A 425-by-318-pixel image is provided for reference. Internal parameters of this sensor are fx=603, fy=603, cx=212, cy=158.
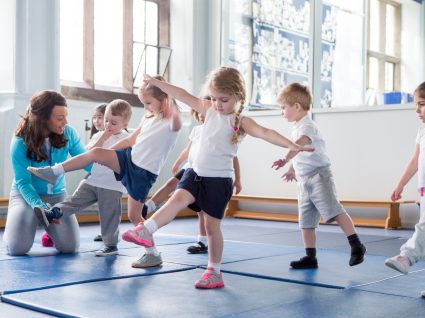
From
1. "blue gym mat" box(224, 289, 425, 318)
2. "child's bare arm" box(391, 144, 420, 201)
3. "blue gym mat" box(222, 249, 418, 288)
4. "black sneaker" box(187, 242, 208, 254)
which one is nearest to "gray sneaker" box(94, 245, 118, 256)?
"black sneaker" box(187, 242, 208, 254)

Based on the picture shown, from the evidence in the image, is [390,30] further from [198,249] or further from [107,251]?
[107,251]

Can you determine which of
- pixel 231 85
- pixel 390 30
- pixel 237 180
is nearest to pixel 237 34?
pixel 390 30

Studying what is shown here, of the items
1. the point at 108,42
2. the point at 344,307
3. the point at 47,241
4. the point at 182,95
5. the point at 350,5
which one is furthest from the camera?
the point at 350,5

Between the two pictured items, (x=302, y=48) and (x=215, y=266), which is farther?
(x=302, y=48)

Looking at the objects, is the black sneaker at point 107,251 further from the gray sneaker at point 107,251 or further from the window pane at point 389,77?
the window pane at point 389,77

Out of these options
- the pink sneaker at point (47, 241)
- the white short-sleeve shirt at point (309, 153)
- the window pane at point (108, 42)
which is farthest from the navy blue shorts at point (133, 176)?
the window pane at point (108, 42)

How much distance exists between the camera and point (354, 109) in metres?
6.38

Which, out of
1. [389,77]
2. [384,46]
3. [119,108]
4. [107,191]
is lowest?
[107,191]

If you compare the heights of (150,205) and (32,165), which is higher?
(32,165)

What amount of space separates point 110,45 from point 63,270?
4306 mm

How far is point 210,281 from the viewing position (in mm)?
2746

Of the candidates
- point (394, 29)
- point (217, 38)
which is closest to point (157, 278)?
point (217, 38)

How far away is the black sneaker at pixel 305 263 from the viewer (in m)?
3.31

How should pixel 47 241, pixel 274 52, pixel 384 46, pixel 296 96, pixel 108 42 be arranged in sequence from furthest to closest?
pixel 384 46 → pixel 274 52 → pixel 108 42 → pixel 47 241 → pixel 296 96
